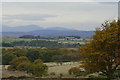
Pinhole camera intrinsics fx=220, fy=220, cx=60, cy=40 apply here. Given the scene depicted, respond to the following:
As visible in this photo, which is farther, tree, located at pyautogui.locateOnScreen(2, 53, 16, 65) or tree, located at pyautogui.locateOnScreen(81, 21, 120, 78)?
tree, located at pyautogui.locateOnScreen(2, 53, 16, 65)

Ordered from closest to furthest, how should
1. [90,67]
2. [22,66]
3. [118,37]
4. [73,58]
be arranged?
[118,37] → [90,67] → [22,66] → [73,58]

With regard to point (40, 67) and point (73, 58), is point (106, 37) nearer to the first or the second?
point (40, 67)

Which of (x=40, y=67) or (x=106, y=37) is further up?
(x=106, y=37)

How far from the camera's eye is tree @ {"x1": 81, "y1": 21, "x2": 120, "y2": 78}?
1644 centimetres

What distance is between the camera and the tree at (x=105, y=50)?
53.9ft

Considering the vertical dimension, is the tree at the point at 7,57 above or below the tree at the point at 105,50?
below

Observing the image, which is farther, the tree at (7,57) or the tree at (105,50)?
the tree at (7,57)

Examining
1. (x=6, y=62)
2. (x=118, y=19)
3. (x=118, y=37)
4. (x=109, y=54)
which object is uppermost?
(x=118, y=19)

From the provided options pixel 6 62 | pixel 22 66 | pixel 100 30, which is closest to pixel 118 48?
pixel 100 30

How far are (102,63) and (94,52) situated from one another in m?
1.10

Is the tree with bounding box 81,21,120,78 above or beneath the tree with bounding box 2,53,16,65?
above

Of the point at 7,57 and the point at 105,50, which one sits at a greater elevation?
the point at 105,50

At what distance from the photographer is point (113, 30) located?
16.8 metres

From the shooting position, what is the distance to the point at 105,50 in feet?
54.7
